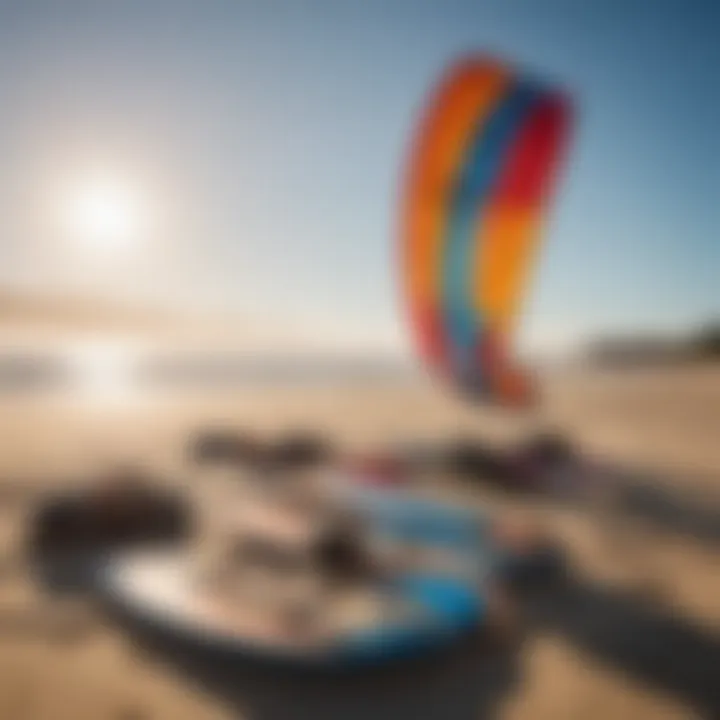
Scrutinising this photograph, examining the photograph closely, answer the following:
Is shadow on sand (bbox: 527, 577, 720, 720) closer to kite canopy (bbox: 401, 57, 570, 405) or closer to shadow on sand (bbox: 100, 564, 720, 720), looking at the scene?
shadow on sand (bbox: 100, 564, 720, 720)

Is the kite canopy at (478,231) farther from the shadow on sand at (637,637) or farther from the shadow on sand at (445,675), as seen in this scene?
the shadow on sand at (445,675)

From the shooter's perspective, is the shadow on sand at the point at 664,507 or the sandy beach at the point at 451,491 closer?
the sandy beach at the point at 451,491

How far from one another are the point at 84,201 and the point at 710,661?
1.74m

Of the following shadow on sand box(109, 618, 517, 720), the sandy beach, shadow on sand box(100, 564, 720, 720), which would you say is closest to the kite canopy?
the sandy beach

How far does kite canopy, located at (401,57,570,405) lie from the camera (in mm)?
2037

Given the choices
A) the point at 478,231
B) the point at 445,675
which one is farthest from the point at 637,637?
the point at 478,231

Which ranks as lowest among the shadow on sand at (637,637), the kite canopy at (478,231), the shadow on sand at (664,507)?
the shadow on sand at (637,637)

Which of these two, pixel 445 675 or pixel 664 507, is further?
pixel 664 507

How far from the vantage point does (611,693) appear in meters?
1.51

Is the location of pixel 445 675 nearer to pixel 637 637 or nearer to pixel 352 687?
pixel 352 687

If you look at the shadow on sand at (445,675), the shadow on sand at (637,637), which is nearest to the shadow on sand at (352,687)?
the shadow on sand at (445,675)

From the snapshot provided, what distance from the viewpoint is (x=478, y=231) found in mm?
2088

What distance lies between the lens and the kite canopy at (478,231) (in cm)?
204

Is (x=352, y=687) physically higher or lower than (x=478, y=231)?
lower
